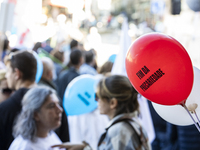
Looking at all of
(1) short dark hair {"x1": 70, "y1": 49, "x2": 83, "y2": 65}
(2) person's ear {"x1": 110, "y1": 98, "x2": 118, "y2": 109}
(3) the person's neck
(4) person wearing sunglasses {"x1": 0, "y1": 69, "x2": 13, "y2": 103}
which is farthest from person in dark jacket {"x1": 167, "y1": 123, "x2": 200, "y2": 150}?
(1) short dark hair {"x1": 70, "y1": 49, "x2": 83, "y2": 65}

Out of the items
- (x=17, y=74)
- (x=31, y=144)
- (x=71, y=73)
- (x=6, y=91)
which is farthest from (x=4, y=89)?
(x=71, y=73)

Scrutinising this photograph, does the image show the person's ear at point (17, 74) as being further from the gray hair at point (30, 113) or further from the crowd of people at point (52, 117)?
the gray hair at point (30, 113)

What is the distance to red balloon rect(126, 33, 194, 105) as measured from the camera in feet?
3.65

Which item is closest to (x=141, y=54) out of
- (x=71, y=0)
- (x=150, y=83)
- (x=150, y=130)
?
(x=150, y=83)

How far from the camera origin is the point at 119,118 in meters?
1.75

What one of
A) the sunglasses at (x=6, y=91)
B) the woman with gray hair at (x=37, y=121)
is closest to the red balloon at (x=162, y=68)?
the woman with gray hair at (x=37, y=121)

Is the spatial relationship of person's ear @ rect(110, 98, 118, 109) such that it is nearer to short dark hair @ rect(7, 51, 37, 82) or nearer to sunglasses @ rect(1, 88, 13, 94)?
short dark hair @ rect(7, 51, 37, 82)

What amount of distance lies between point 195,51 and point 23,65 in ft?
13.2

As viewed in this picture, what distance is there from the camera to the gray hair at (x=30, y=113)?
1700mm

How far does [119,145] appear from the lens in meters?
1.58

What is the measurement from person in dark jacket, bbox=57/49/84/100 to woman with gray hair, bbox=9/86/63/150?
1.69 m

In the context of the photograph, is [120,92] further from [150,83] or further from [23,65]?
[23,65]

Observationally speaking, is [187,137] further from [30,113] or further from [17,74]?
[17,74]

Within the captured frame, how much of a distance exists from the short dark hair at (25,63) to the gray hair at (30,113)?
44 centimetres
